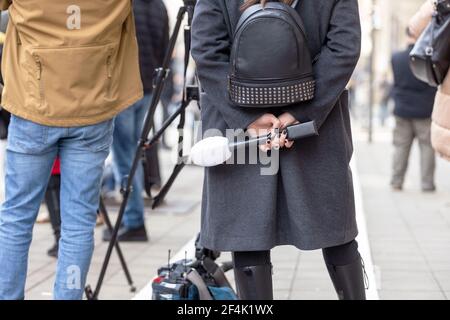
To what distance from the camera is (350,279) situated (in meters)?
3.36

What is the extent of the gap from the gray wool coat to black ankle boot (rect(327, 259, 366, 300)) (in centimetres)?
19

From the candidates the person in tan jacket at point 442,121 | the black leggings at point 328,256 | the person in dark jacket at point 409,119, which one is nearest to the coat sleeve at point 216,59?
the black leggings at point 328,256

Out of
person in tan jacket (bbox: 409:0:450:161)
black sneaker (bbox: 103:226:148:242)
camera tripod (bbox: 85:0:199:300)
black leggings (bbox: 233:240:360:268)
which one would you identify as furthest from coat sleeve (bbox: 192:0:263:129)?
black sneaker (bbox: 103:226:148:242)

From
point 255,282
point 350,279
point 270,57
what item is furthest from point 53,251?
point 270,57

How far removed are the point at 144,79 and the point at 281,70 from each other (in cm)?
342

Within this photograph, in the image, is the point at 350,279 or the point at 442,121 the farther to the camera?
the point at 442,121

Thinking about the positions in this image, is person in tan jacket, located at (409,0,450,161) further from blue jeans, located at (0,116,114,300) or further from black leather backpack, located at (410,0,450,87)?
blue jeans, located at (0,116,114,300)

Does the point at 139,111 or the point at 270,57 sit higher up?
the point at 270,57

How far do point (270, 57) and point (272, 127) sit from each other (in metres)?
0.28

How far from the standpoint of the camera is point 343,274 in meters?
3.36

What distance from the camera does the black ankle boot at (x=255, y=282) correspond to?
10.7 ft

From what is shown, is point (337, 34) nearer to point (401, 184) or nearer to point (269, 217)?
point (269, 217)

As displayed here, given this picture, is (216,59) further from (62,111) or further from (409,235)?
(409,235)
